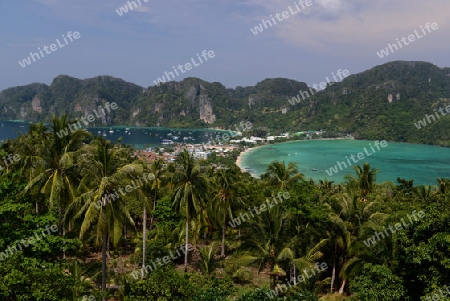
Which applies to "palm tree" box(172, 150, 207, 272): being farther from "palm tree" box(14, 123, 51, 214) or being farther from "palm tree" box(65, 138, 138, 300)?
"palm tree" box(14, 123, 51, 214)

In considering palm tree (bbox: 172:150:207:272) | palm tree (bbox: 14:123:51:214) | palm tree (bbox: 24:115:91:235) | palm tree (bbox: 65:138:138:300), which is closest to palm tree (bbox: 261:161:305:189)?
palm tree (bbox: 172:150:207:272)

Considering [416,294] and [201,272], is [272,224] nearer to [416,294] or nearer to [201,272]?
[416,294]

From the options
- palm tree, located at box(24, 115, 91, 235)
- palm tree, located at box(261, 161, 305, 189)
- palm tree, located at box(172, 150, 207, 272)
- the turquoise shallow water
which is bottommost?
the turquoise shallow water

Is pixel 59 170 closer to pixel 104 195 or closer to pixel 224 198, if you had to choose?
pixel 104 195

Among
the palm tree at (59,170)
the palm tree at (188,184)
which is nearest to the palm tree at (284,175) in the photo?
the palm tree at (188,184)

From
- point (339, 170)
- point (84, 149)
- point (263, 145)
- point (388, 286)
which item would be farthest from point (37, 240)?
point (263, 145)

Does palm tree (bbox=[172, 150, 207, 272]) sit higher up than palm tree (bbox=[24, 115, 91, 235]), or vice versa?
palm tree (bbox=[24, 115, 91, 235])

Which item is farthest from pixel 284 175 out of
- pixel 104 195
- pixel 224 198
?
Answer: pixel 104 195

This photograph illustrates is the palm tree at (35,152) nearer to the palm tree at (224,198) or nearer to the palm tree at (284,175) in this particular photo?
the palm tree at (224,198)
